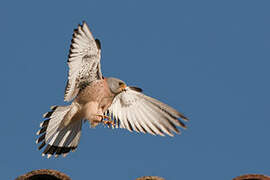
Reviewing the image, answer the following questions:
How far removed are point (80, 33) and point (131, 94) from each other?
1486 mm

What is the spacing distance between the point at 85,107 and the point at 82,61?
82 cm

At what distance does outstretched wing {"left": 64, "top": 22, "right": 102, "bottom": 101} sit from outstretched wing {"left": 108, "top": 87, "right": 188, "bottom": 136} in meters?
0.75

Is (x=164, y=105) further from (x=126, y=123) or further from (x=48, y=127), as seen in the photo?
(x=48, y=127)

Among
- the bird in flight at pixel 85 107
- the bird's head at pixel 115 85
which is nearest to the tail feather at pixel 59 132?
the bird in flight at pixel 85 107

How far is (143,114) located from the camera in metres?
9.27

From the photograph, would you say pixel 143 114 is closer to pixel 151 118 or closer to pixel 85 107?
pixel 151 118

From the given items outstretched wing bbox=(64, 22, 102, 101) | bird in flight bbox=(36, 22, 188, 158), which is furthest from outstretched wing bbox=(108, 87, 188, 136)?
outstretched wing bbox=(64, 22, 102, 101)

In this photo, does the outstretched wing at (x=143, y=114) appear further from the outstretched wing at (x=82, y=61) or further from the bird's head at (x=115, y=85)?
the outstretched wing at (x=82, y=61)

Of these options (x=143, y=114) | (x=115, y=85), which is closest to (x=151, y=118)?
(x=143, y=114)

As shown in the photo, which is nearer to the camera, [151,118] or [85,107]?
[85,107]

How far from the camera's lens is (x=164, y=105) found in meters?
9.00

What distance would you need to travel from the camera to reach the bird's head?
8906 mm

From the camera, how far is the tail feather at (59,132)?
8828 mm

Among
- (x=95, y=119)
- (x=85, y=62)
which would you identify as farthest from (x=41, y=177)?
(x=85, y=62)
